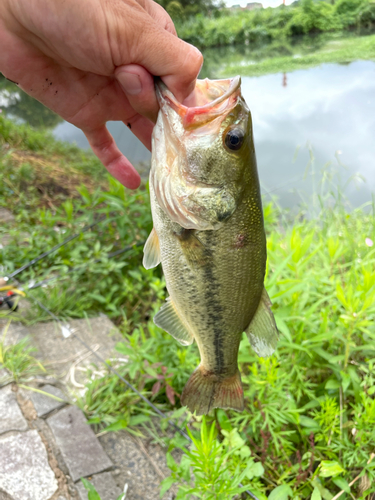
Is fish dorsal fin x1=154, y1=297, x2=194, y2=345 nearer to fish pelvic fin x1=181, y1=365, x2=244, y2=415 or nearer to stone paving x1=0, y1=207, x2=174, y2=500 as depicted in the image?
fish pelvic fin x1=181, y1=365, x2=244, y2=415

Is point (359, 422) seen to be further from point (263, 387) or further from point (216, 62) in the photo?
point (216, 62)

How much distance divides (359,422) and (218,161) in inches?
62.5

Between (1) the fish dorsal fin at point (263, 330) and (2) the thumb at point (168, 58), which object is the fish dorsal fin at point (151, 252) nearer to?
(1) the fish dorsal fin at point (263, 330)

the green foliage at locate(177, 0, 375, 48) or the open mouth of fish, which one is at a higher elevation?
the open mouth of fish

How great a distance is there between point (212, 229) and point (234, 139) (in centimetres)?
38

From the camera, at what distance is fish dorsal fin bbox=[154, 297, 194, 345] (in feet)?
5.55

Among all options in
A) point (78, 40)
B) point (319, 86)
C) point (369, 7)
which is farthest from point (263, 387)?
point (369, 7)

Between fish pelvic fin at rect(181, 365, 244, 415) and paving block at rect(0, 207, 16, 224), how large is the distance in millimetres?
4191

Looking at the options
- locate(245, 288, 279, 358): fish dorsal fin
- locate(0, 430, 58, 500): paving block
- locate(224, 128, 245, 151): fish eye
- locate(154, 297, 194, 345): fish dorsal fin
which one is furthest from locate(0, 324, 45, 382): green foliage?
locate(224, 128, 245, 151): fish eye

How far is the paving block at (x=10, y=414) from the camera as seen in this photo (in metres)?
2.12

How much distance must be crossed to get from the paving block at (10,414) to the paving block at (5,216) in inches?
120

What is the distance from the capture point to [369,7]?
18234 mm

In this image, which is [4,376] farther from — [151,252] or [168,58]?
[168,58]

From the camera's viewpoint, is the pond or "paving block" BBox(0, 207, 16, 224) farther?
the pond
